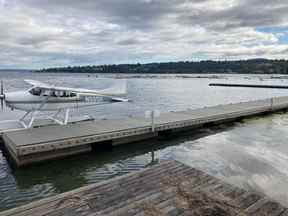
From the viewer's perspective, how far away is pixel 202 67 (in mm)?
116062

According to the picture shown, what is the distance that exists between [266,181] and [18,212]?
455 centimetres

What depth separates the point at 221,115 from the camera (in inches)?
413

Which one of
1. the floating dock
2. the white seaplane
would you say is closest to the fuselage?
the white seaplane

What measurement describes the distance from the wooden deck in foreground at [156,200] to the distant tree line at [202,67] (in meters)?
108

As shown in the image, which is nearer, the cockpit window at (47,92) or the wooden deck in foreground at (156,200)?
the wooden deck in foreground at (156,200)

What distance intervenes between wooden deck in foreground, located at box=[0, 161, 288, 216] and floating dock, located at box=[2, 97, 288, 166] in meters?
2.79

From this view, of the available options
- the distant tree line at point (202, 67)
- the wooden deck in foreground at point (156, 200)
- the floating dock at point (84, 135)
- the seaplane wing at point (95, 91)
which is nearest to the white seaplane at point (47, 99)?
the seaplane wing at point (95, 91)

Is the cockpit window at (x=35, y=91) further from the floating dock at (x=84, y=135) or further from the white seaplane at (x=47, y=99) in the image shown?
the floating dock at (x=84, y=135)

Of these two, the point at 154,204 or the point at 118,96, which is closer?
the point at 154,204

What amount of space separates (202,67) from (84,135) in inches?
4530

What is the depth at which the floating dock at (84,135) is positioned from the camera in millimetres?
5840

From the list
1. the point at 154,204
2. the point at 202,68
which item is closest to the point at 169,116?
the point at 154,204

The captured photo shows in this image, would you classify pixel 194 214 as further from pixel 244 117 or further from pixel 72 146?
pixel 244 117

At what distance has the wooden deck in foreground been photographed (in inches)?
120
